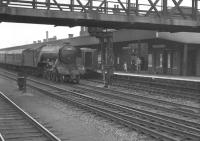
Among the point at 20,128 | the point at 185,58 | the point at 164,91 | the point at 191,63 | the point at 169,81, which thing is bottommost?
the point at 164,91

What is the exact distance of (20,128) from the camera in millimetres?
12078

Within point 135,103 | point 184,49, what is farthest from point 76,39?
point 135,103

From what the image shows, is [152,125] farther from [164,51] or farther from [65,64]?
[164,51]

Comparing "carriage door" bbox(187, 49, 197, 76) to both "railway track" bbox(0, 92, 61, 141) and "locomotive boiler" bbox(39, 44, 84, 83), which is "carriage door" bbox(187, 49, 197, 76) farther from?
"railway track" bbox(0, 92, 61, 141)

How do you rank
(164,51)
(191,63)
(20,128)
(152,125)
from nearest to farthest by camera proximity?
(20,128)
(152,125)
(191,63)
(164,51)

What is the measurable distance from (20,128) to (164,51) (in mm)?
28342

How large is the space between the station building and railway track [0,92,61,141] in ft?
75.0

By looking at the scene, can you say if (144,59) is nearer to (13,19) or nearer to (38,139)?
→ (13,19)

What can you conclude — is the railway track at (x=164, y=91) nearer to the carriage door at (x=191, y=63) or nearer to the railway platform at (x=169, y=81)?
the railway platform at (x=169, y=81)

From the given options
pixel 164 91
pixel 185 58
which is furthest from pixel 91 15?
A: pixel 185 58

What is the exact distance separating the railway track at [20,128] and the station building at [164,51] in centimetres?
2286

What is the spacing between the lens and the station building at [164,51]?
36094 millimetres

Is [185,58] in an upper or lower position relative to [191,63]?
upper

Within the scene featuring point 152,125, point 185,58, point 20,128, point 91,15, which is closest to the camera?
point 20,128
